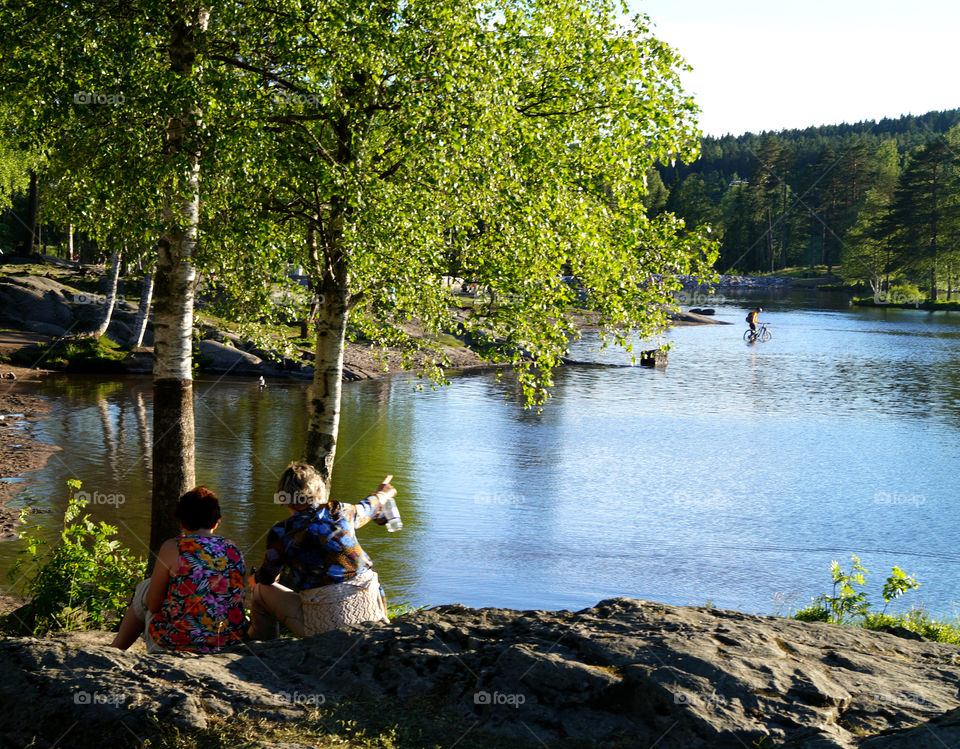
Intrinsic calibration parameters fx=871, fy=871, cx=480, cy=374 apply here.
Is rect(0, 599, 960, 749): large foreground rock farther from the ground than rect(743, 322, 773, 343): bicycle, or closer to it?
closer to it

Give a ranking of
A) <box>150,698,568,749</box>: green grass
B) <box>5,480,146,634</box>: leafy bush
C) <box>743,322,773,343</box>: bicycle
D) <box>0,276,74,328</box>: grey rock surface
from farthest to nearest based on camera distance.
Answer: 1. <box>743,322,773,343</box>: bicycle
2. <box>0,276,74,328</box>: grey rock surface
3. <box>5,480,146,634</box>: leafy bush
4. <box>150,698,568,749</box>: green grass

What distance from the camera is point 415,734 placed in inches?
197

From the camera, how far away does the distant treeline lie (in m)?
101

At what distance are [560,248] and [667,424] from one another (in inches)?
791

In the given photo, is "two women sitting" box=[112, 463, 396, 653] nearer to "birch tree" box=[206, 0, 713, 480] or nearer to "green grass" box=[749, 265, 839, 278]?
"birch tree" box=[206, 0, 713, 480]

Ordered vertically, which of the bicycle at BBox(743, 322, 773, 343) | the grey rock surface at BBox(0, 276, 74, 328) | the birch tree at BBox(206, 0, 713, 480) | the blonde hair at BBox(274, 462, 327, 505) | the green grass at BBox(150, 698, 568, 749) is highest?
the birch tree at BBox(206, 0, 713, 480)

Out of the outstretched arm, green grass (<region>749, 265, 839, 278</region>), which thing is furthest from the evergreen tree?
the outstretched arm

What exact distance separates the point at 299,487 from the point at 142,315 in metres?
33.0

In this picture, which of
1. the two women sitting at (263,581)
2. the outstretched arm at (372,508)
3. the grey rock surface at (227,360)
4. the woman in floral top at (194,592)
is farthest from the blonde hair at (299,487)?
the grey rock surface at (227,360)

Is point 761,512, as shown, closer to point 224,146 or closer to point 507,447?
point 507,447

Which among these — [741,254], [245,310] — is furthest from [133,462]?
[741,254]

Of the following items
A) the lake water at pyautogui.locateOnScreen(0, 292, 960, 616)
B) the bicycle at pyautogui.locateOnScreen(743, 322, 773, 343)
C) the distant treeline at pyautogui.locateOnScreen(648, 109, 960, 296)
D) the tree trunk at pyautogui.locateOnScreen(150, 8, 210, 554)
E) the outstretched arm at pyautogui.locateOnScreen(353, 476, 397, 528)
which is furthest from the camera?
the distant treeline at pyautogui.locateOnScreen(648, 109, 960, 296)

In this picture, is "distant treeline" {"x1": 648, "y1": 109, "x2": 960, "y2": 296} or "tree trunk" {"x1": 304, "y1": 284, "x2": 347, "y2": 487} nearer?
"tree trunk" {"x1": 304, "y1": 284, "x2": 347, "y2": 487}

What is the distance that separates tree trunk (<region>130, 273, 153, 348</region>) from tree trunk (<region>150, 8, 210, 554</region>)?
28170 millimetres
